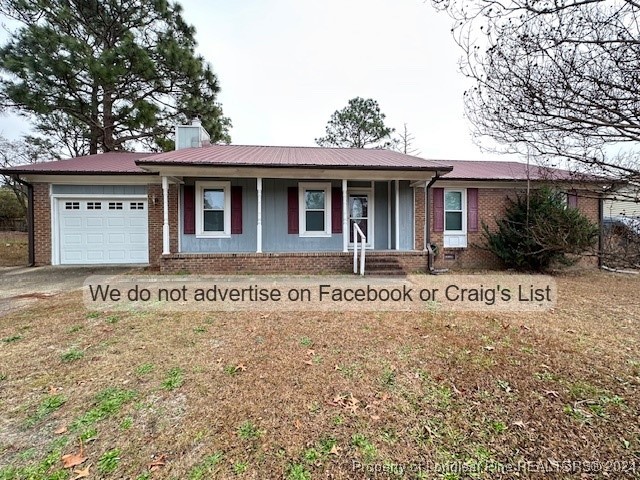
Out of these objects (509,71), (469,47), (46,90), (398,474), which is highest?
(46,90)

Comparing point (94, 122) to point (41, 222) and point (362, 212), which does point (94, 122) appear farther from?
point (362, 212)

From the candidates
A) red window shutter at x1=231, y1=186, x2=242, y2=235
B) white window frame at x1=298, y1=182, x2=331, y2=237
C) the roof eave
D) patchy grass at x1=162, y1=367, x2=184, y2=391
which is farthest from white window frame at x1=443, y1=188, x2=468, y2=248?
patchy grass at x1=162, y1=367, x2=184, y2=391

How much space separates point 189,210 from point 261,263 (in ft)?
10.2

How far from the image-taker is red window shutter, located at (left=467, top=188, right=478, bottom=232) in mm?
10734

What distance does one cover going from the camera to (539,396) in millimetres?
2779

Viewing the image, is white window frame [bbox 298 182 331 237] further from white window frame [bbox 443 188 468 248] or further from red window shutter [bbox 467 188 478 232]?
red window shutter [bbox 467 188 478 232]

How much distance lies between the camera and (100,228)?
395 inches

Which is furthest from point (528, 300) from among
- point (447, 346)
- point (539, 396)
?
point (539, 396)

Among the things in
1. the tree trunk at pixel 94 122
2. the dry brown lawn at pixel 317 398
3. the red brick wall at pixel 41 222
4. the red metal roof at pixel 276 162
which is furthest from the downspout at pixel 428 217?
the tree trunk at pixel 94 122

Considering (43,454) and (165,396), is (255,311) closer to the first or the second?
(165,396)

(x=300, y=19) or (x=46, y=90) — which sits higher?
(x=300, y=19)

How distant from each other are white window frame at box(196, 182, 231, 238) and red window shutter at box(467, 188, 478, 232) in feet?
26.6

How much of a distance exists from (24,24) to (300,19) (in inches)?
445

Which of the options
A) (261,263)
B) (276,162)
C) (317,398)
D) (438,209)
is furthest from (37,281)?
(438,209)
